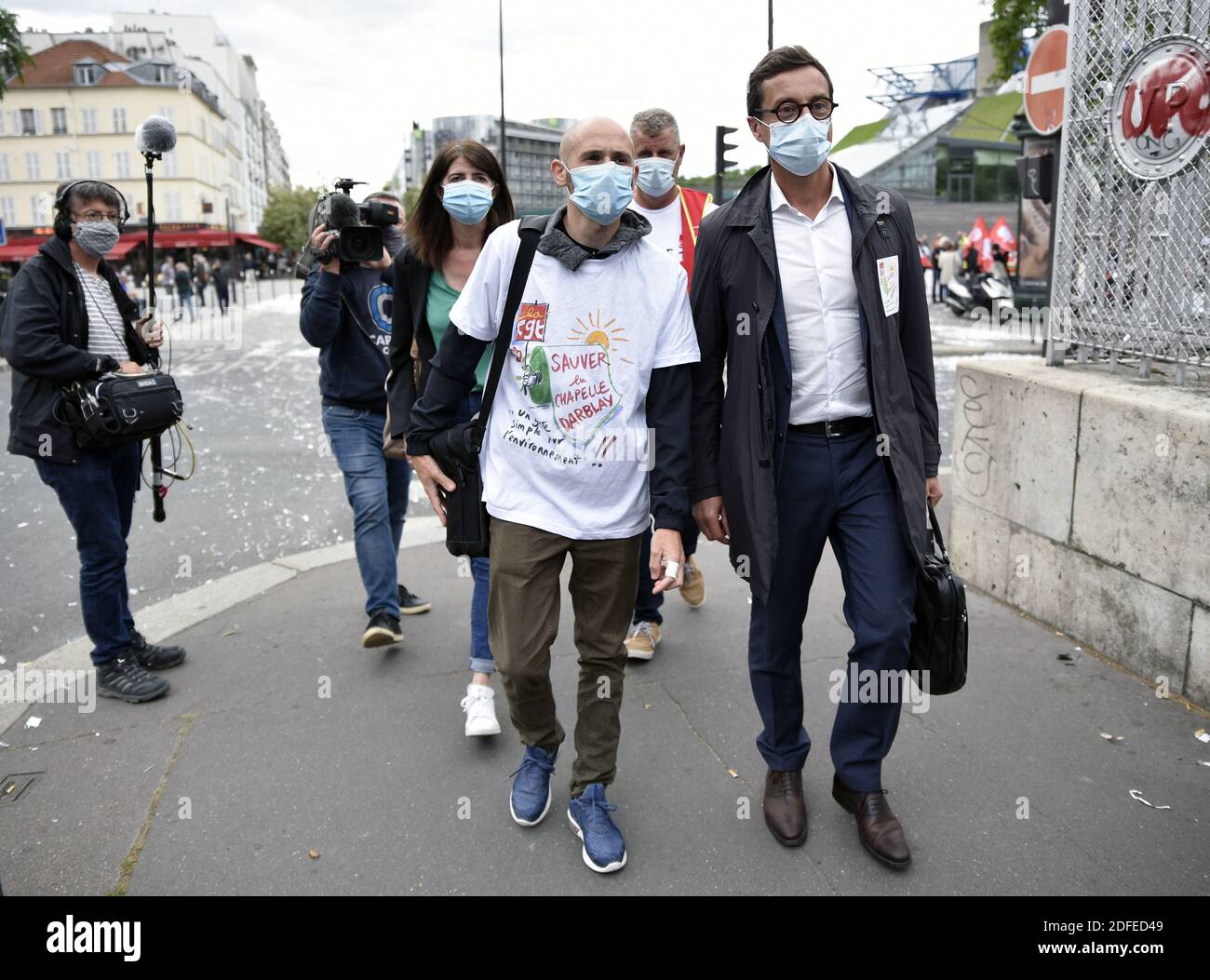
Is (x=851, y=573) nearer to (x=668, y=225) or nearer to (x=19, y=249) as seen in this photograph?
(x=668, y=225)

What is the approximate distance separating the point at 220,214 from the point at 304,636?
3063 inches

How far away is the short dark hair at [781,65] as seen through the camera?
2.62 meters

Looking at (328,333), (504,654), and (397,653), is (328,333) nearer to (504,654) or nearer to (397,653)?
(397,653)

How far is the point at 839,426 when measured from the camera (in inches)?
103

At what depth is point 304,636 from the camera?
4363mm

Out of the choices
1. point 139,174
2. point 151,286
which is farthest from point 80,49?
point 151,286

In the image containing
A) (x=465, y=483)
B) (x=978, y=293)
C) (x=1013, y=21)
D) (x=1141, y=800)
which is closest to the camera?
(x=465, y=483)

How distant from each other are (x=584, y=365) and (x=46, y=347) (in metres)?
2.24

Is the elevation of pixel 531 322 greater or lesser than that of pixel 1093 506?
greater

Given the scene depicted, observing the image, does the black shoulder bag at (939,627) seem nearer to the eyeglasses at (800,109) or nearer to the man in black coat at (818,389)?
the man in black coat at (818,389)

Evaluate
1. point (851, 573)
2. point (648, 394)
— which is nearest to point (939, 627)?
point (851, 573)

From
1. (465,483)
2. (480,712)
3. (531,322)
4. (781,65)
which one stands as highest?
(781,65)

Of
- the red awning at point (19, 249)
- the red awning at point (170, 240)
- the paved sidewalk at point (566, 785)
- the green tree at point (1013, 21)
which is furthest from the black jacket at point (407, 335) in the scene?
the red awning at point (170, 240)

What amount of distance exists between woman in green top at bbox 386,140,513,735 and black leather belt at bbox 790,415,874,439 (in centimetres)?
117
